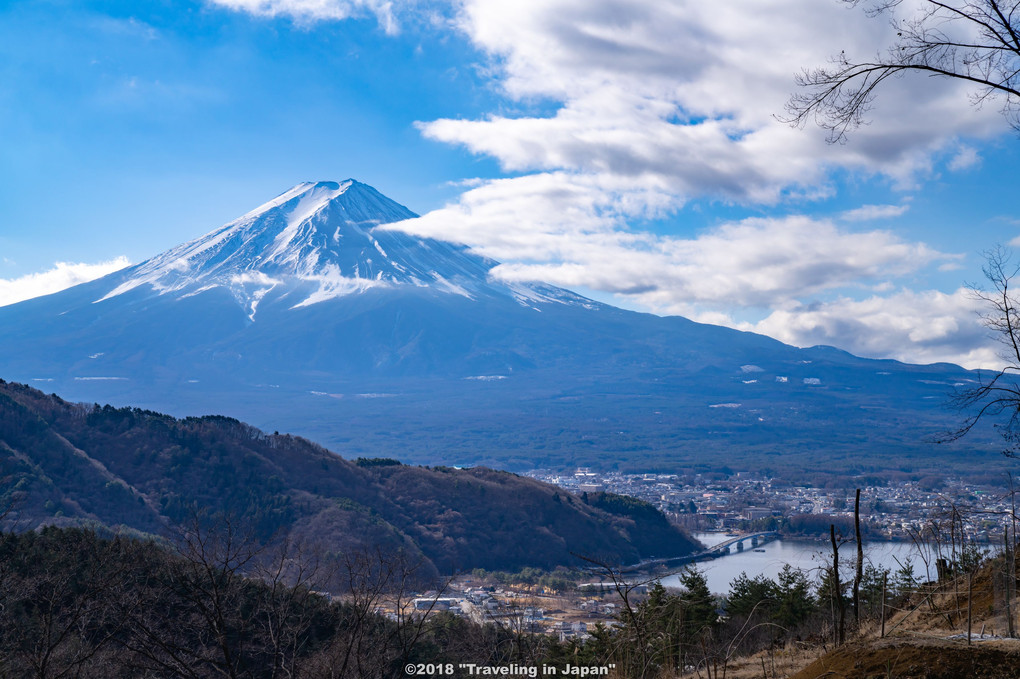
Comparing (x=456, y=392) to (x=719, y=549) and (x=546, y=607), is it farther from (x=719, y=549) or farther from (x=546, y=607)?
(x=546, y=607)

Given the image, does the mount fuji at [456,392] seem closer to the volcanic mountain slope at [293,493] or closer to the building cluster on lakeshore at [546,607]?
the volcanic mountain slope at [293,493]

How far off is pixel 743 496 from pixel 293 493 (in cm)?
5225

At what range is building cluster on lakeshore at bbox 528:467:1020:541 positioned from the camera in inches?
2547

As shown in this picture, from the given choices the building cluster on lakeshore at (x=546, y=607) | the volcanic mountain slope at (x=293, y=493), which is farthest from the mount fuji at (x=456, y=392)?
the building cluster on lakeshore at (x=546, y=607)

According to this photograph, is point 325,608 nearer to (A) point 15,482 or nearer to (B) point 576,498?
(A) point 15,482

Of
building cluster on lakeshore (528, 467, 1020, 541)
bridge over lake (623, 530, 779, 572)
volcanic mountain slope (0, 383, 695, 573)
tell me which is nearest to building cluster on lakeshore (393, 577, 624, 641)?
volcanic mountain slope (0, 383, 695, 573)

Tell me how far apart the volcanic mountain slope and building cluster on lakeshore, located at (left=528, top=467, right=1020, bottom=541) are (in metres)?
9.79

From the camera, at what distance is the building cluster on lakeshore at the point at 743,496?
64.7 metres

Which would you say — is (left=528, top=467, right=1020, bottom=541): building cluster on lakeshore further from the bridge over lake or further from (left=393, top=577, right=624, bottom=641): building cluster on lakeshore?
(left=393, top=577, right=624, bottom=641): building cluster on lakeshore

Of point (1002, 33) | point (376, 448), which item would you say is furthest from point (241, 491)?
point (376, 448)

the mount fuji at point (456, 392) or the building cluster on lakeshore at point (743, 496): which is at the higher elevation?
the mount fuji at point (456, 392)

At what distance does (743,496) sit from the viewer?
83.6m

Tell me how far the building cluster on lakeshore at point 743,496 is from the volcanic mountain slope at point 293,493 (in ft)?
32.1

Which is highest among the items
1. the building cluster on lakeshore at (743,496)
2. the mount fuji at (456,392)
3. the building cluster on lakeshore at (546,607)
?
the mount fuji at (456,392)
